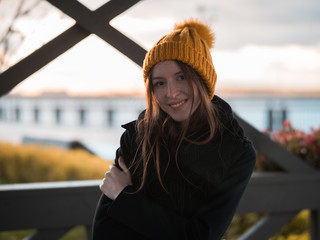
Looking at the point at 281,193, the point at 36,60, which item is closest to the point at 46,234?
the point at 36,60

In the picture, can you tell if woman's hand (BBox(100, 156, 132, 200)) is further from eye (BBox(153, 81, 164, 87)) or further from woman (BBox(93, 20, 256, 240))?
eye (BBox(153, 81, 164, 87))

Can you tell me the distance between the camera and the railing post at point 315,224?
321 cm

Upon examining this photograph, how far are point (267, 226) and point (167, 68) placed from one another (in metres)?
2.02

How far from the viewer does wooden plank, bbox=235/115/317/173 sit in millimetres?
2834

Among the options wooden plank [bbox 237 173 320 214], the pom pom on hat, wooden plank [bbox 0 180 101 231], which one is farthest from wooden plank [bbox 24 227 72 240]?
the pom pom on hat

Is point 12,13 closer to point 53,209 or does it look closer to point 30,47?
point 30,47

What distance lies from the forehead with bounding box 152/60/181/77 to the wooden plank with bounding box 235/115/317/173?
127 cm

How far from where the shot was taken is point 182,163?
1597mm

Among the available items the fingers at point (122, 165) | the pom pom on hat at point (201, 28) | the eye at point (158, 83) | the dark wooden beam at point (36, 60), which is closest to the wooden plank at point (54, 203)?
the dark wooden beam at point (36, 60)

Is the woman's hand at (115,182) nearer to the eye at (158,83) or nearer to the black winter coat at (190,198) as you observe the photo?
the black winter coat at (190,198)

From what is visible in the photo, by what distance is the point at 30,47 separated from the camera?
138 inches

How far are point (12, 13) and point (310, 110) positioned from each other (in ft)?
32.1

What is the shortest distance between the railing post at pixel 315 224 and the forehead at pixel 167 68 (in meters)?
2.21

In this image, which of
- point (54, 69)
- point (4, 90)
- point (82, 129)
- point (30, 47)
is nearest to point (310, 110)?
point (82, 129)
